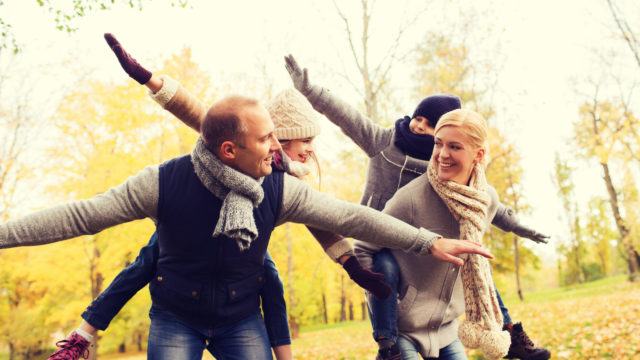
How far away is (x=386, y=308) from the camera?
2975 millimetres

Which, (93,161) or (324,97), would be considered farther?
(93,161)

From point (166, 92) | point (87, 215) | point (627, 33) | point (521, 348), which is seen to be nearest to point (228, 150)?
point (87, 215)

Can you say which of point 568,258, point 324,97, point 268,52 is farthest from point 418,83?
point 568,258

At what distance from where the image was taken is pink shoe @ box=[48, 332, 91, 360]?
259cm

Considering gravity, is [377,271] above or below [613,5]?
below

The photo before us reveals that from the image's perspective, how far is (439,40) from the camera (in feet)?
45.2

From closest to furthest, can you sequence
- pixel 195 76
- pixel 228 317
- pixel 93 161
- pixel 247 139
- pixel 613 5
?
pixel 247 139, pixel 228 317, pixel 613 5, pixel 93 161, pixel 195 76

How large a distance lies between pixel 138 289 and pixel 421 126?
207 cm

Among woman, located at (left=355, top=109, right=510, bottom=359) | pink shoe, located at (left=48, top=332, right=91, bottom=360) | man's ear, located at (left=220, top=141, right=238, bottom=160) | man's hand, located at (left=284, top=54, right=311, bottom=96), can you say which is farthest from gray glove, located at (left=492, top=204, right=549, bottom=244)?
pink shoe, located at (left=48, top=332, right=91, bottom=360)

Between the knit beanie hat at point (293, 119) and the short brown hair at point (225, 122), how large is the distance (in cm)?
83

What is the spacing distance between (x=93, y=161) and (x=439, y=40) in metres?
10.6

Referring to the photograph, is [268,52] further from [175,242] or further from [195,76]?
[175,242]

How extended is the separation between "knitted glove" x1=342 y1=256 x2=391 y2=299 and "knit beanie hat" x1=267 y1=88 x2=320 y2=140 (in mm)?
917

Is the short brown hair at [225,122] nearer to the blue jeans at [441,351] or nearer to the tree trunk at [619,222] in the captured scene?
the blue jeans at [441,351]
